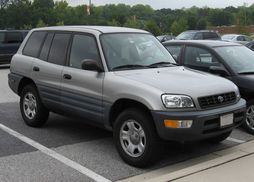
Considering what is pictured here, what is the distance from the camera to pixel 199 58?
8266 millimetres

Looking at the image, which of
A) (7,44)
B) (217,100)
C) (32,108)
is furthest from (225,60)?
(7,44)

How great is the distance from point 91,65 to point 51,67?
4.09ft

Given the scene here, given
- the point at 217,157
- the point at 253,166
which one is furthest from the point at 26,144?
the point at 253,166

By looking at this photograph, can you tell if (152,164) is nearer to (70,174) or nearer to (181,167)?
(181,167)

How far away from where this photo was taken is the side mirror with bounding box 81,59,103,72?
19.3ft

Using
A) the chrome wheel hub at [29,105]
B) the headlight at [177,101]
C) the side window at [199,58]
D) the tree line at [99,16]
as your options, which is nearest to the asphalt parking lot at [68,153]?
the chrome wheel hub at [29,105]

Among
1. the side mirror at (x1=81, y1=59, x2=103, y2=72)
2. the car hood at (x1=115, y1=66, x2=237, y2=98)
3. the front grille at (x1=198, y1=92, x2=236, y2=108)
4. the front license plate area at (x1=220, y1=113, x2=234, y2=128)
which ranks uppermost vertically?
the side mirror at (x1=81, y1=59, x2=103, y2=72)

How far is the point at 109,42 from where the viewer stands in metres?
6.32

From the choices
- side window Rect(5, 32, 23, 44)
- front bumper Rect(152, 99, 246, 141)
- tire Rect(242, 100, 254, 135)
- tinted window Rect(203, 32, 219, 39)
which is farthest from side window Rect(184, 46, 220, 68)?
tinted window Rect(203, 32, 219, 39)

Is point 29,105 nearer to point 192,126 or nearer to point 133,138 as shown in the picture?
point 133,138

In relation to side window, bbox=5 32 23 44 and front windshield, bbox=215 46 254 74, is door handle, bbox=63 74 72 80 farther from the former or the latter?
side window, bbox=5 32 23 44

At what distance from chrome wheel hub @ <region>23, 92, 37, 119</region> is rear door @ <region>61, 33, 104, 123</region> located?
1.01 meters

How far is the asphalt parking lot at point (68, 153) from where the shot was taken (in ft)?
17.2

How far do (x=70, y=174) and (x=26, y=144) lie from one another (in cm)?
149
